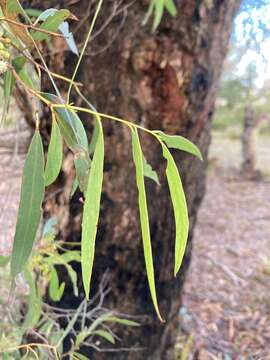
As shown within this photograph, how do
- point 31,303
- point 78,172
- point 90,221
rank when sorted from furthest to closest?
point 31,303, point 78,172, point 90,221

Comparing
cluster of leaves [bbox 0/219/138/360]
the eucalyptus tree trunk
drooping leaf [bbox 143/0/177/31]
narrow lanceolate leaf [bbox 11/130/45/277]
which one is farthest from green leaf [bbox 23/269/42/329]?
drooping leaf [bbox 143/0/177/31]

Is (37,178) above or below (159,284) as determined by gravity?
above

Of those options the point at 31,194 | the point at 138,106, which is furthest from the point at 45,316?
the point at 31,194

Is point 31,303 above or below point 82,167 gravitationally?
below

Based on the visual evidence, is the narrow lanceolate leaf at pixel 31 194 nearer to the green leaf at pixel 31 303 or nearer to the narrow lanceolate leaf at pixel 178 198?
the narrow lanceolate leaf at pixel 178 198

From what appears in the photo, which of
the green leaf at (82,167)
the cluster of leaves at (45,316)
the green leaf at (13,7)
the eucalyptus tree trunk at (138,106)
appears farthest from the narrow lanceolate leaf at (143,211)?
the eucalyptus tree trunk at (138,106)

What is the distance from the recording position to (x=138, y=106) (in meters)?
1.29

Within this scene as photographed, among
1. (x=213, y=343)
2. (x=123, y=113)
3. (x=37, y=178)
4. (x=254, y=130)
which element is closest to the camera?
(x=37, y=178)

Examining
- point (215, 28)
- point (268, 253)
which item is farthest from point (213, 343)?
point (268, 253)

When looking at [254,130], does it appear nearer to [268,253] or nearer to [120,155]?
[268,253]

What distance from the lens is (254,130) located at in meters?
5.39

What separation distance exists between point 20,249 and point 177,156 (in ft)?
2.80

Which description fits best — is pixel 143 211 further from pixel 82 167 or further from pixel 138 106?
pixel 138 106

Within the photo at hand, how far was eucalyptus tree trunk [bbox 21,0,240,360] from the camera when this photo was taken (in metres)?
1.24
